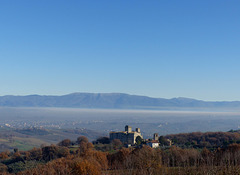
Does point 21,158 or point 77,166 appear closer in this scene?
point 77,166

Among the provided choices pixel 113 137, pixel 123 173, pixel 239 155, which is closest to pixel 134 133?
pixel 113 137

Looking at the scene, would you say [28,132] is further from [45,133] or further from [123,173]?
[123,173]

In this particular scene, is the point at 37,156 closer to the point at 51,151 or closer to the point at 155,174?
the point at 51,151

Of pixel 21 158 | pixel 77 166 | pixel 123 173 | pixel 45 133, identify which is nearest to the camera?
pixel 123 173

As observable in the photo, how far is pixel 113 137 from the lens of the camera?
66438mm

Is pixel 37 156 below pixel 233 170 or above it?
below

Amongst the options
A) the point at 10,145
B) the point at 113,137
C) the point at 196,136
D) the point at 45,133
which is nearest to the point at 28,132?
the point at 45,133

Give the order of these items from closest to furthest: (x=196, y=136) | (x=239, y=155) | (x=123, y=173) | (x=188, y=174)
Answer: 1. (x=188, y=174)
2. (x=123, y=173)
3. (x=239, y=155)
4. (x=196, y=136)

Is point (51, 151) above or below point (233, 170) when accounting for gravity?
below

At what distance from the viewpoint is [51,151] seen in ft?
159

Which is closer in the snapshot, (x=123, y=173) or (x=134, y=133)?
(x=123, y=173)

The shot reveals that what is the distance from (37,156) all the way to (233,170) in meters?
36.6

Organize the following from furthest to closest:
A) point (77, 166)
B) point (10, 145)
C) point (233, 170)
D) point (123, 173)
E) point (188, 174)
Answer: point (10, 145)
point (77, 166)
point (123, 173)
point (188, 174)
point (233, 170)

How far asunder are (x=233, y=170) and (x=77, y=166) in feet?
31.2
